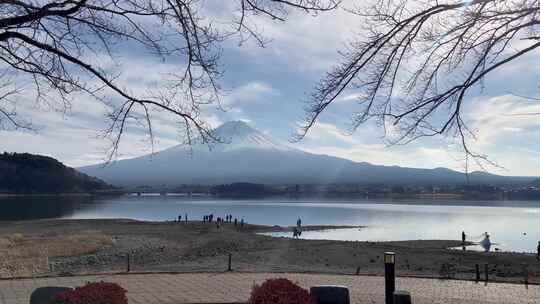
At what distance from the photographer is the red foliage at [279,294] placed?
643 centimetres

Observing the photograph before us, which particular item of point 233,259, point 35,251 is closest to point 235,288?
point 233,259

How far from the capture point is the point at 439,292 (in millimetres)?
12867

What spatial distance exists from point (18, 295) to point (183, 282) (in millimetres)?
3521

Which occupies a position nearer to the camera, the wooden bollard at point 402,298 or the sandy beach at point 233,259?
the wooden bollard at point 402,298

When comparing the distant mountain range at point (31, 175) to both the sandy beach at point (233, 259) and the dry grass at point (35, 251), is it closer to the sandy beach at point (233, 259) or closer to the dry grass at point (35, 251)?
the dry grass at point (35, 251)

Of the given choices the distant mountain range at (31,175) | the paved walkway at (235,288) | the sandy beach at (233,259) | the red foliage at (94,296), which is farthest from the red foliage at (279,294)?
the distant mountain range at (31,175)

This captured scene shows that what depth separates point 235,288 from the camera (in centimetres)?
1284

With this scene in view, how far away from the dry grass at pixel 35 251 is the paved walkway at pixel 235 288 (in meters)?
5.42

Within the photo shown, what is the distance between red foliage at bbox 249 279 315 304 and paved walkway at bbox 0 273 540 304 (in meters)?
3.95

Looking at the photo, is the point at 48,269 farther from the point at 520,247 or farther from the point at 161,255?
the point at 520,247

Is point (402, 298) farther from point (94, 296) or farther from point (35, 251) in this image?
point (35, 251)

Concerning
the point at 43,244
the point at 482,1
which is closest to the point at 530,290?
the point at 482,1

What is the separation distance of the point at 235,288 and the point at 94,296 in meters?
6.83

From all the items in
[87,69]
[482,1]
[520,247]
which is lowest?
[520,247]
